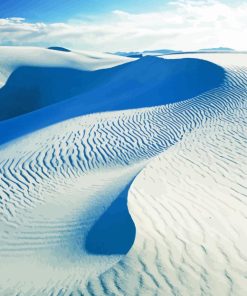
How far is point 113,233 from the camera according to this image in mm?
5371

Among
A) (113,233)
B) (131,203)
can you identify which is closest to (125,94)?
(131,203)

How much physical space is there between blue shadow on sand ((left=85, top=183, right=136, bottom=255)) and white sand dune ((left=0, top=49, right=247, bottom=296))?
23mm

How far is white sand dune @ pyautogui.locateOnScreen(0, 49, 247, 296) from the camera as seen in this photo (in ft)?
13.8

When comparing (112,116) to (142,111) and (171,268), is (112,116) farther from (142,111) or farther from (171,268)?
(171,268)

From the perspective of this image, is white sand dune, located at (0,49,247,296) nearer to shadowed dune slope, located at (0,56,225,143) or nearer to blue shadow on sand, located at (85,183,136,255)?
blue shadow on sand, located at (85,183,136,255)

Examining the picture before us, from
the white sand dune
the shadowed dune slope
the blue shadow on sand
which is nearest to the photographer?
the white sand dune

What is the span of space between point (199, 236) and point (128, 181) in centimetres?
282

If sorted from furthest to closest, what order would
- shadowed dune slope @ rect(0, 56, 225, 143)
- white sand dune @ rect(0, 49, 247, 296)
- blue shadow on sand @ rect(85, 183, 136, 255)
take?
shadowed dune slope @ rect(0, 56, 225, 143) → blue shadow on sand @ rect(85, 183, 136, 255) → white sand dune @ rect(0, 49, 247, 296)

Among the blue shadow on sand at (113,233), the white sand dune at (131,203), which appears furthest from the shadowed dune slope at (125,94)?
the blue shadow on sand at (113,233)

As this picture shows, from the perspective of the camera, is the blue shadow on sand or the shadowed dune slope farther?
the shadowed dune slope

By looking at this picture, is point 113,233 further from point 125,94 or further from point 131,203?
point 125,94

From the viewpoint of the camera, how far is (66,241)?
5719mm

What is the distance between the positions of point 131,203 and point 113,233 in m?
0.88

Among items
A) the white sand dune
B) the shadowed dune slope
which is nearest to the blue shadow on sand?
the white sand dune
